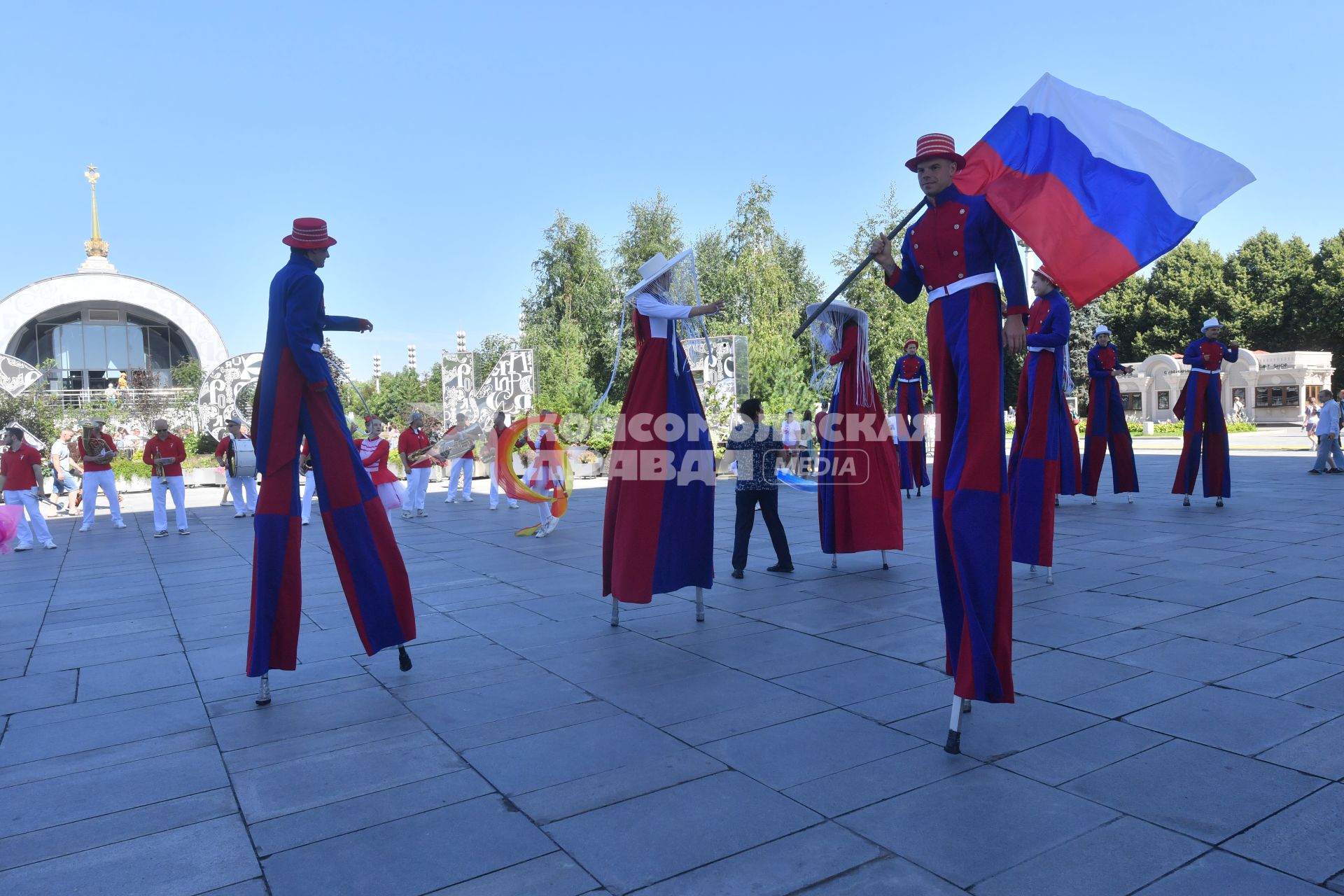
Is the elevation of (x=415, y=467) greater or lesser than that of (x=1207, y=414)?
lesser

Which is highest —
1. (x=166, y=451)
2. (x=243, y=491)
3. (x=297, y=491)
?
(x=166, y=451)

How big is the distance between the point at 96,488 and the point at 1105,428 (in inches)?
553

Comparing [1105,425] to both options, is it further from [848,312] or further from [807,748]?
[807,748]

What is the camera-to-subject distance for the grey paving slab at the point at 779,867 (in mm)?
2502

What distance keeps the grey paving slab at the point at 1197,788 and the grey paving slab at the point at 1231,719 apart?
13cm

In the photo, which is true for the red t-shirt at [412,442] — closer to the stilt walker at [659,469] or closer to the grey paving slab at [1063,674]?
the stilt walker at [659,469]

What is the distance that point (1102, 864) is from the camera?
8.34 ft

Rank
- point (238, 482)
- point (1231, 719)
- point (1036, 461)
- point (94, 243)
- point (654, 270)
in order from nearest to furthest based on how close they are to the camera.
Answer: point (1231, 719), point (654, 270), point (1036, 461), point (238, 482), point (94, 243)

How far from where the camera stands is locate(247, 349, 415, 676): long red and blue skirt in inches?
172

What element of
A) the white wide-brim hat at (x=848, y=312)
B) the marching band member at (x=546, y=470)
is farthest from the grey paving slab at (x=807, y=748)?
the marching band member at (x=546, y=470)

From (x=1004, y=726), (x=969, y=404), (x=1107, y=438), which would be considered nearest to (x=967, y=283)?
Result: (x=969, y=404)

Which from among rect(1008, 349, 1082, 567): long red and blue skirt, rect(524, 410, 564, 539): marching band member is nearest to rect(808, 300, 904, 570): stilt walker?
rect(1008, 349, 1082, 567): long red and blue skirt

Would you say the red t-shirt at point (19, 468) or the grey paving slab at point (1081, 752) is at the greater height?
the red t-shirt at point (19, 468)

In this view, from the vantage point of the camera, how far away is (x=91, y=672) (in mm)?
5113
